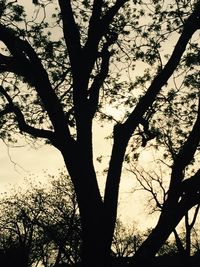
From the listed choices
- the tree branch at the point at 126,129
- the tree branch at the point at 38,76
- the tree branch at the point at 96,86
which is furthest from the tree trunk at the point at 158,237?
the tree branch at the point at 96,86

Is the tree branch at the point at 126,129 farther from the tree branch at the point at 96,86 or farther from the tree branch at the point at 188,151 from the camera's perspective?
the tree branch at the point at 188,151

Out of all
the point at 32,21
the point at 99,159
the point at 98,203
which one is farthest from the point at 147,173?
the point at 98,203

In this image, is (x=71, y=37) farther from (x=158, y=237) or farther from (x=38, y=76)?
(x=158, y=237)

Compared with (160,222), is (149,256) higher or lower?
lower

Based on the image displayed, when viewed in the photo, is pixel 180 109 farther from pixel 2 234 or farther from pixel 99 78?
pixel 2 234

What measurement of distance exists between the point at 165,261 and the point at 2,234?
93.4 ft

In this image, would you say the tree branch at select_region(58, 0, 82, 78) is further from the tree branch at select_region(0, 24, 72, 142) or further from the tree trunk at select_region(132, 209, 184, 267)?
the tree trunk at select_region(132, 209, 184, 267)

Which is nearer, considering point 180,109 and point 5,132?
point 5,132

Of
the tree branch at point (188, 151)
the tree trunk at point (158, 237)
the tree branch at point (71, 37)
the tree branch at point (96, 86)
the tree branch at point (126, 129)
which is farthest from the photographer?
the tree branch at point (96, 86)

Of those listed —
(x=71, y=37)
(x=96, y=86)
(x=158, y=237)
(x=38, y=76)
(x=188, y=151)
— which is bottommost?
(x=158, y=237)

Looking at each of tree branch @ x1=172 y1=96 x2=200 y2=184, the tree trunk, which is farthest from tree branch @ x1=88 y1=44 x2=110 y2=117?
the tree trunk

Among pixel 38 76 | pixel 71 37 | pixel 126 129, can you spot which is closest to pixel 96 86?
pixel 71 37

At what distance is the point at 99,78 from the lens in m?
10.3

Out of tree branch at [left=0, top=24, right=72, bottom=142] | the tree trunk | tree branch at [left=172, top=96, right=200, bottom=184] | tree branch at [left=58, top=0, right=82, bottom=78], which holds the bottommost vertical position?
the tree trunk
